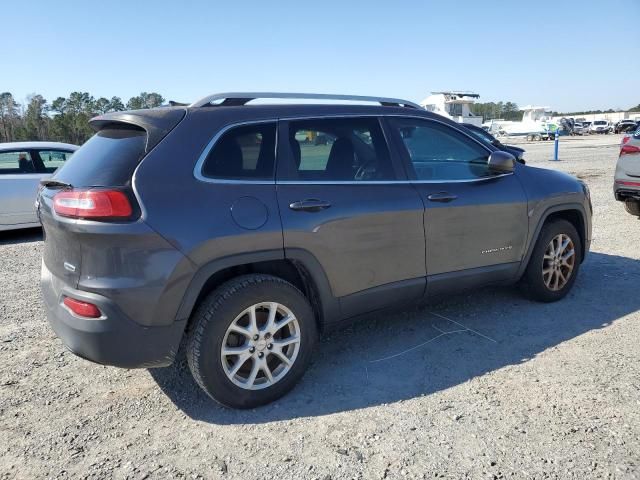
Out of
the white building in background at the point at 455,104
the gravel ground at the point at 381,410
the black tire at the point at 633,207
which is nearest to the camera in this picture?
the gravel ground at the point at 381,410

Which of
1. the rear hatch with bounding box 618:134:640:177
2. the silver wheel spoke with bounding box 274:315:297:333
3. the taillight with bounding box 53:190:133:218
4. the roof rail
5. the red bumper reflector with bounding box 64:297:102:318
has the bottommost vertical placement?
the silver wheel spoke with bounding box 274:315:297:333

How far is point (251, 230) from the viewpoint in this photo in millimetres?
2863

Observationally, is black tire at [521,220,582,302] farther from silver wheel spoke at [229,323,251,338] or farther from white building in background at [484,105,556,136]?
white building in background at [484,105,556,136]

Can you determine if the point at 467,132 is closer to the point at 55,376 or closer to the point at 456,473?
the point at 456,473

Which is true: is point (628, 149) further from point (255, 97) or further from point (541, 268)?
point (255, 97)

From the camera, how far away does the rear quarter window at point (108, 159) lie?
2676mm

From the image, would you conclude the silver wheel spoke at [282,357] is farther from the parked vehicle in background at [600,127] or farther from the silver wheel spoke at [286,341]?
the parked vehicle in background at [600,127]

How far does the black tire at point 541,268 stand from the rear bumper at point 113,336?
3107mm

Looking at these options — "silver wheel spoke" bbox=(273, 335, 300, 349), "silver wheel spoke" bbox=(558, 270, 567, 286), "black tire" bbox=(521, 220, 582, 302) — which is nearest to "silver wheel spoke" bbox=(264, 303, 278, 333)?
"silver wheel spoke" bbox=(273, 335, 300, 349)

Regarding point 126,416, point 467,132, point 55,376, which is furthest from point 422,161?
point 55,376

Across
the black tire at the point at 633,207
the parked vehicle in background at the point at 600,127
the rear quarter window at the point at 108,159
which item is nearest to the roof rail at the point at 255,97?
the rear quarter window at the point at 108,159

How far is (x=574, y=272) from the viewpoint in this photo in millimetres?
4664

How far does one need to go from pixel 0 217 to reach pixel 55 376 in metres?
5.66

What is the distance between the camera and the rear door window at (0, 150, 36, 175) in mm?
7940
